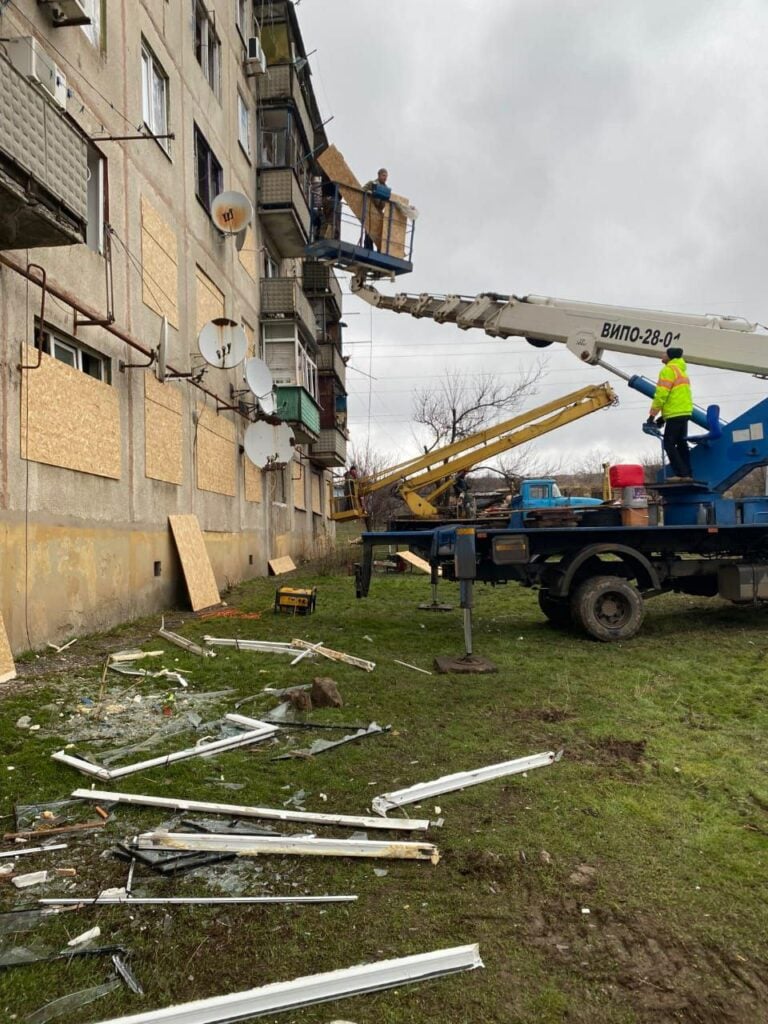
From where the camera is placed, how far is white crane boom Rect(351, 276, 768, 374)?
9891mm

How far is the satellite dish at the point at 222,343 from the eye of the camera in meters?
12.7

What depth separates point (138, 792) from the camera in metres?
4.04

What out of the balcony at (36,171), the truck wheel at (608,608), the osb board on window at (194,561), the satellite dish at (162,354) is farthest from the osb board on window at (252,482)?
the truck wheel at (608,608)

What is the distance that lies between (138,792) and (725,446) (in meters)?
8.78

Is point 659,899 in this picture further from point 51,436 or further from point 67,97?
point 67,97

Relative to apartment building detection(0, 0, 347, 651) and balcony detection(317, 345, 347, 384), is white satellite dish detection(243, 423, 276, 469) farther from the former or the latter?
balcony detection(317, 345, 347, 384)

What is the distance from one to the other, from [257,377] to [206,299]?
1.96 m

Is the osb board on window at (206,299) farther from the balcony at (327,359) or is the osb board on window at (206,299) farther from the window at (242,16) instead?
the balcony at (327,359)

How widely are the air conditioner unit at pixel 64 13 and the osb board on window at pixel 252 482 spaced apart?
10124 mm

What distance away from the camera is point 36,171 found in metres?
6.30

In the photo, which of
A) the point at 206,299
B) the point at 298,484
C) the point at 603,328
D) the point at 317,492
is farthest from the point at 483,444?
the point at 317,492

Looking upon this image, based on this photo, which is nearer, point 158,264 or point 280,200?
point 158,264

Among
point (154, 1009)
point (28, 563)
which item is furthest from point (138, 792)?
point (28, 563)

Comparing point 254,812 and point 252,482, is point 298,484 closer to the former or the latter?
point 252,482
